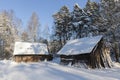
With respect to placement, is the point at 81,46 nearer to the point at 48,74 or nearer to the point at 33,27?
the point at 48,74

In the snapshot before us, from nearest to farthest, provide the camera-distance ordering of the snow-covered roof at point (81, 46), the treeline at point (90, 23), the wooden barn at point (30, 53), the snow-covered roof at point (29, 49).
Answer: the snow-covered roof at point (81, 46) → the treeline at point (90, 23) → the wooden barn at point (30, 53) → the snow-covered roof at point (29, 49)

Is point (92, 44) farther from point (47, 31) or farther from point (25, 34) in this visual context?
point (47, 31)

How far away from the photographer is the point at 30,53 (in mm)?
44531

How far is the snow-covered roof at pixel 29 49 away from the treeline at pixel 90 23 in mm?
11206

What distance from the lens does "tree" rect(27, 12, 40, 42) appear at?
56.4 meters

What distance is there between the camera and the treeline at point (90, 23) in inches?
1460

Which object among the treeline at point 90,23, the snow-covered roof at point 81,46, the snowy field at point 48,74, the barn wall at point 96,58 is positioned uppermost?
the treeline at point 90,23

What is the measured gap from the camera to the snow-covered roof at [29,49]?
4494 cm

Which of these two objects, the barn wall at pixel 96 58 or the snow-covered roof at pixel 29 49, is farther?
the snow-covered roof at pixel 29 49

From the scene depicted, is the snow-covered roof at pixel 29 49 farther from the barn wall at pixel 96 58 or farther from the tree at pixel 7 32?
the barn wall at pixel 96 58

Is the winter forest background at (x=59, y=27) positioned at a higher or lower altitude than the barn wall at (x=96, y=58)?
higher

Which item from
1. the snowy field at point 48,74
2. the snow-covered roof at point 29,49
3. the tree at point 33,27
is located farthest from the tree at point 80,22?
the snowy field at point 48,74

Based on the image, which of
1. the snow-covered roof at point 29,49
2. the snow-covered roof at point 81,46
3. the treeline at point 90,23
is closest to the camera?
the snow-covered roof at point 81,46

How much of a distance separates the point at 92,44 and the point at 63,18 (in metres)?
27.2
